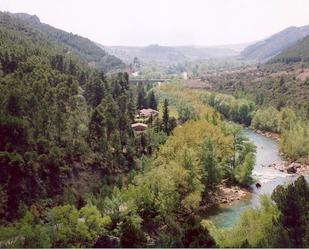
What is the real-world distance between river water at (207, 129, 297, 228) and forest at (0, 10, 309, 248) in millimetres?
2780

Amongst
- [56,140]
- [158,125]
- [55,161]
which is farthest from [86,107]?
[55,161]

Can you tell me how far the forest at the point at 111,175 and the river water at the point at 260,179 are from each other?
278 centimetres

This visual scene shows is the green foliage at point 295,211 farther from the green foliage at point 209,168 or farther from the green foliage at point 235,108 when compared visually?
the green foliage at point 235,108

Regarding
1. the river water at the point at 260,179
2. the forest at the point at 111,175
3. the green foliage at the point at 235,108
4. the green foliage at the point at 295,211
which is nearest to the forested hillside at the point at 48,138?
the forest at the point at 111,175

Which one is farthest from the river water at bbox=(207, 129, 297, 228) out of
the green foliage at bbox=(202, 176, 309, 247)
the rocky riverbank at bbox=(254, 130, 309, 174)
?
the green foliage at bbox=(202, 176, 309, 247)

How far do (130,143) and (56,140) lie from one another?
48.2 ft

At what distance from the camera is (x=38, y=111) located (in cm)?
7800

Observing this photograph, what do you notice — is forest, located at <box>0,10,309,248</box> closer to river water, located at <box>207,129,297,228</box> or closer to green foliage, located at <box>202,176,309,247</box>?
green foliage, located at <box>202,176,309,247</box>

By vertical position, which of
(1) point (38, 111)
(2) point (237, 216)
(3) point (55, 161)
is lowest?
(2) point (237, 216)

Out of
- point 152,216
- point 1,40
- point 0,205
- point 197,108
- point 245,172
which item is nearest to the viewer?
point 0,205

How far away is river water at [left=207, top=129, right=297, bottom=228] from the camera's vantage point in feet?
236

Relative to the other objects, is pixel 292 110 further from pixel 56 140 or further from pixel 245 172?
pixel 56 140

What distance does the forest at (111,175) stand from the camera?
163ft

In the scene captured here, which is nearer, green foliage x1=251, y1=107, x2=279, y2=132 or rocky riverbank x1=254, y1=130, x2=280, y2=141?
rocky riverbank x1=254, y1=130, x2=280, y2=141
